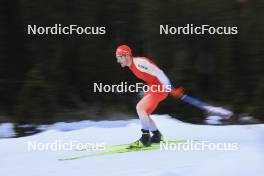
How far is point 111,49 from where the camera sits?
578 cm

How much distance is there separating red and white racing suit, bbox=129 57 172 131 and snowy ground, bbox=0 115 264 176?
0.16 meters

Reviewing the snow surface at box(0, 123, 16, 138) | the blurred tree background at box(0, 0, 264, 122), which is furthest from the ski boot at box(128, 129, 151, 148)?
the snow surface at box(0, 123, 16, 138)

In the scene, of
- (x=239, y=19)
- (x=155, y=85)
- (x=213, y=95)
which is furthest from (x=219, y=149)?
(x=239, y=19)

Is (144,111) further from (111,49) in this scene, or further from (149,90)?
(111,49)

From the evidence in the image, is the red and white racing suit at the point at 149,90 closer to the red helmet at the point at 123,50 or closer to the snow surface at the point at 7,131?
the red helmet at the point at 123,50

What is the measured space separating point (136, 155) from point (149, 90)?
76cm

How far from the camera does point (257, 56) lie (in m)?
5.86

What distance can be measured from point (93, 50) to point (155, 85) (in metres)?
1.17

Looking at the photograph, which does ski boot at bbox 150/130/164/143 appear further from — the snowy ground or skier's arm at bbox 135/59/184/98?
A: skier's arm at bbox 135/59/184/98

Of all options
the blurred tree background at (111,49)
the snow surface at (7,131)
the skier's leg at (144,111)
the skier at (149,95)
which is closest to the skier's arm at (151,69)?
the skier at (149,95)

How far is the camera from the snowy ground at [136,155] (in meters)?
4.20

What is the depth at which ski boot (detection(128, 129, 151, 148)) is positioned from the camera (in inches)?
190

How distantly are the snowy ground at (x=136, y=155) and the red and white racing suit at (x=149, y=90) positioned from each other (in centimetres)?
16

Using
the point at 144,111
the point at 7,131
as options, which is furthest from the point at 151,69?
the point at 7,131
